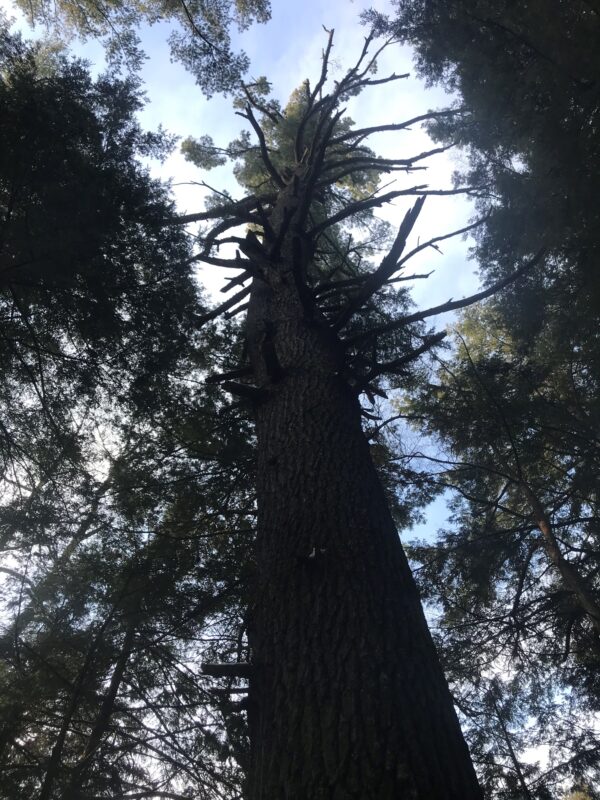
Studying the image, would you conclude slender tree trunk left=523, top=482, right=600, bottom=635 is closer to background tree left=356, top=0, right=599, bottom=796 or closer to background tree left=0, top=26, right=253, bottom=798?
background tree left=356, top=0, right=599, bottom=796

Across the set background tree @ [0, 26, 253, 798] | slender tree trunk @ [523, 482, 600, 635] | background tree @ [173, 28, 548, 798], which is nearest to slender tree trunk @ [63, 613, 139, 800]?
background tree @ [0, 26, 253, 798]

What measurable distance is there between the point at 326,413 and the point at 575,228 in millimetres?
3987

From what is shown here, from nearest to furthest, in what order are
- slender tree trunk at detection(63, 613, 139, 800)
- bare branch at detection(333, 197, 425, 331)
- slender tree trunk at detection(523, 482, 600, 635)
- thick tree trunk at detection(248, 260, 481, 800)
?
thick tree trunk at detection(248, 260, 481, 800) < bare branch at detection(333, 197, 425, 331) < slender tree trunk at detection(63, 613, 139, 800) < slender tree trunk at detection(523, 482, 600, 635)

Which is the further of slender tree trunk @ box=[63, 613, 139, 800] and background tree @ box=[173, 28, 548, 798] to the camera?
slender tree trunk @ box=[63, 613, 139, 800]

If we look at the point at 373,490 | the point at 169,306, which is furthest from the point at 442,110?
the point at 373,490

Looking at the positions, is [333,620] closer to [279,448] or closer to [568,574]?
[279,448]

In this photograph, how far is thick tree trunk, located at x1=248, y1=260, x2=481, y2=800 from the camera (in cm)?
158

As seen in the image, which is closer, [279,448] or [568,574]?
[279,448]

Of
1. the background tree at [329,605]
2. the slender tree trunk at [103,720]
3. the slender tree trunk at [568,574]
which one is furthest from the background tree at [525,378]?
the slender tree trunk at [103,720]

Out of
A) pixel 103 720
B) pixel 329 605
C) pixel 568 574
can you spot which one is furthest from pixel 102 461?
pixel 568 574

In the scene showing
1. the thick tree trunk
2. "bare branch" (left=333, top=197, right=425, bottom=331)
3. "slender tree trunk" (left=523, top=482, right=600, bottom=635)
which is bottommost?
the thick tree trunk

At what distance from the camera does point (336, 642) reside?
76.6 inches

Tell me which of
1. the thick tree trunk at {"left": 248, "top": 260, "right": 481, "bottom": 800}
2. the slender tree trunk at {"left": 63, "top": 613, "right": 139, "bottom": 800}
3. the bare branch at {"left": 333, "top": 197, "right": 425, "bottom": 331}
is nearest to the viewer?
the thick tree trunk at {"left": 248, "top": 260, "right": 481, "bottom": 800}

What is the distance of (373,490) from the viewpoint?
2686 millimetres
